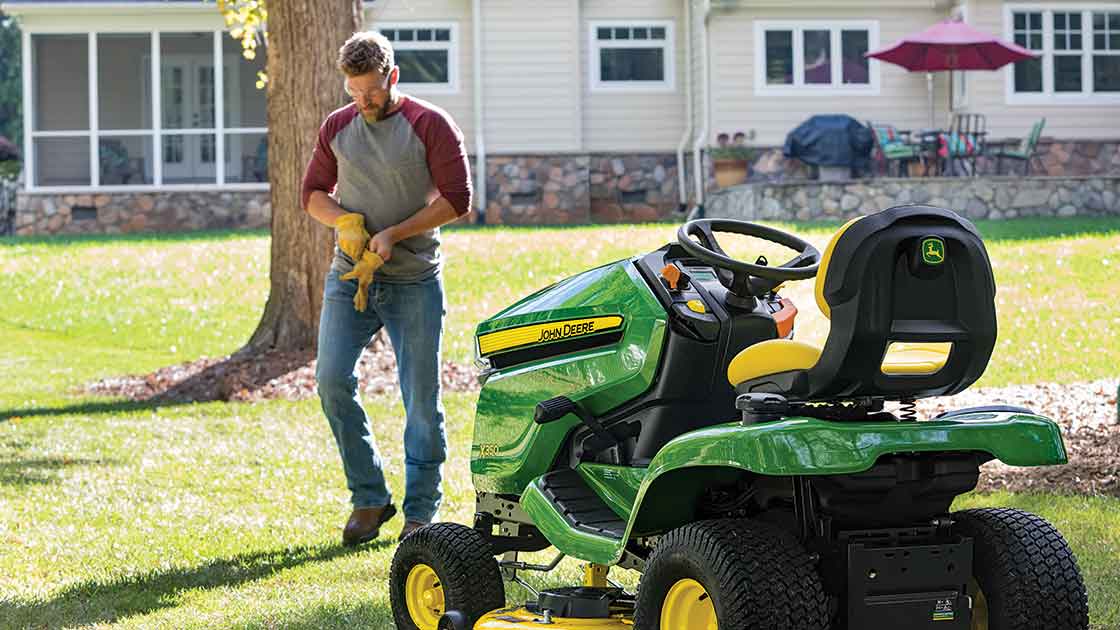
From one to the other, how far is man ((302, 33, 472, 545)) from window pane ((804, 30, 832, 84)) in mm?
18955

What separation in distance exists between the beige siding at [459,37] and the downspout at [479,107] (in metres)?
0.21

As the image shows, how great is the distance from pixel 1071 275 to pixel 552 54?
11616mm

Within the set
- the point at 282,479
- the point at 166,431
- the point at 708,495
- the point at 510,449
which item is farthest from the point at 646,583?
the point at 166,431

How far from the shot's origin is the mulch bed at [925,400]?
7074 millimetres

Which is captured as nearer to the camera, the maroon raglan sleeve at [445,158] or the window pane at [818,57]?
the maroon raglan sleeve at [445,158]

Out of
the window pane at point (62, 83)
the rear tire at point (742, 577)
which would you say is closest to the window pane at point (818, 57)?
the window pane at point (62, 83)

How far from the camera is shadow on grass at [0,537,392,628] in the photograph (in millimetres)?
4961

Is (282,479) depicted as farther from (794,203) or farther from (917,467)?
(794,203)

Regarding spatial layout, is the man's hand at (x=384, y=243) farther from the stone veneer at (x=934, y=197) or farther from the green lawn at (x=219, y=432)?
the stone veneer at (x=934, y=197)

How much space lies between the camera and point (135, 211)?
24359 millimetres

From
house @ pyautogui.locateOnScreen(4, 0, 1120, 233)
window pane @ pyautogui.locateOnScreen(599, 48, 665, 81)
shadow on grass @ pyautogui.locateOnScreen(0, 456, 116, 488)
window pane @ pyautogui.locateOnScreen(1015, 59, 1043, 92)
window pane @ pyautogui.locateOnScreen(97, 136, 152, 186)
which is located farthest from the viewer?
window pane @ pyautogui.locateOnScreen(97, 136, 152, 186)

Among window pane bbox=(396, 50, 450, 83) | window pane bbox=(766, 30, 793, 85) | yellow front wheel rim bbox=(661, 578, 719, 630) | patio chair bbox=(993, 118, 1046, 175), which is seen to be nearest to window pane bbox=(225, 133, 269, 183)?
window pane bbox=(396, 50, 450, 83)

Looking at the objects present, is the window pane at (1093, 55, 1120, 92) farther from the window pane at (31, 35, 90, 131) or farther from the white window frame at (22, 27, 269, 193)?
the window pane at (31, 35, 90, 131)

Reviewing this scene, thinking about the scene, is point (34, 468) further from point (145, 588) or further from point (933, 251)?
point (933, 251)
